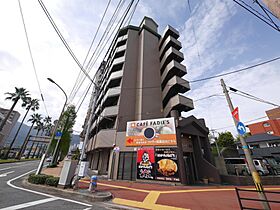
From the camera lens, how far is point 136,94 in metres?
20.6

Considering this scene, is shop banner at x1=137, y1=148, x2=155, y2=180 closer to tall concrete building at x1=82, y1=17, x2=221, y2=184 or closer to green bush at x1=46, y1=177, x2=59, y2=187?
tall concrete building at x1=82, y1=17, x2=221, y2=184

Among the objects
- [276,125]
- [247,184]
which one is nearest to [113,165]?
[247,184]

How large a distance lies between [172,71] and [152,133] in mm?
12486

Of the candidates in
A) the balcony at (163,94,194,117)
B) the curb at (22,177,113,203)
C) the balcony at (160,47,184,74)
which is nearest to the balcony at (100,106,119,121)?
the balcony at (163,94,194,117)

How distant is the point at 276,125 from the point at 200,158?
3294cm

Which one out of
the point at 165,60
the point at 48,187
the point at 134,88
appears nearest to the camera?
the point at 48,187

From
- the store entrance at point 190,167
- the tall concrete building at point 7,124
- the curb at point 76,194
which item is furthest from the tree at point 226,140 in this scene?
the tall concrete building at point 7,124

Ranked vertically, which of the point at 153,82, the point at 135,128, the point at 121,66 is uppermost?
the point at 121,66

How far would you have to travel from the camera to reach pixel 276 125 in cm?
3203

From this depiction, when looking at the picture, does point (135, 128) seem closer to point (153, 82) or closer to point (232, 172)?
point (153, 82)

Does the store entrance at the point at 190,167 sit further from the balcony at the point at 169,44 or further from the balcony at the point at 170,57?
the balcony at the point at 169,44

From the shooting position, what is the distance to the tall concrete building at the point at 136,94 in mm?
14564

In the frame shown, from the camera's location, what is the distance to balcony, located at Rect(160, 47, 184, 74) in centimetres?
2186

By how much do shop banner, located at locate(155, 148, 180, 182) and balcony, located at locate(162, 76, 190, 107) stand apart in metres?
10.4
